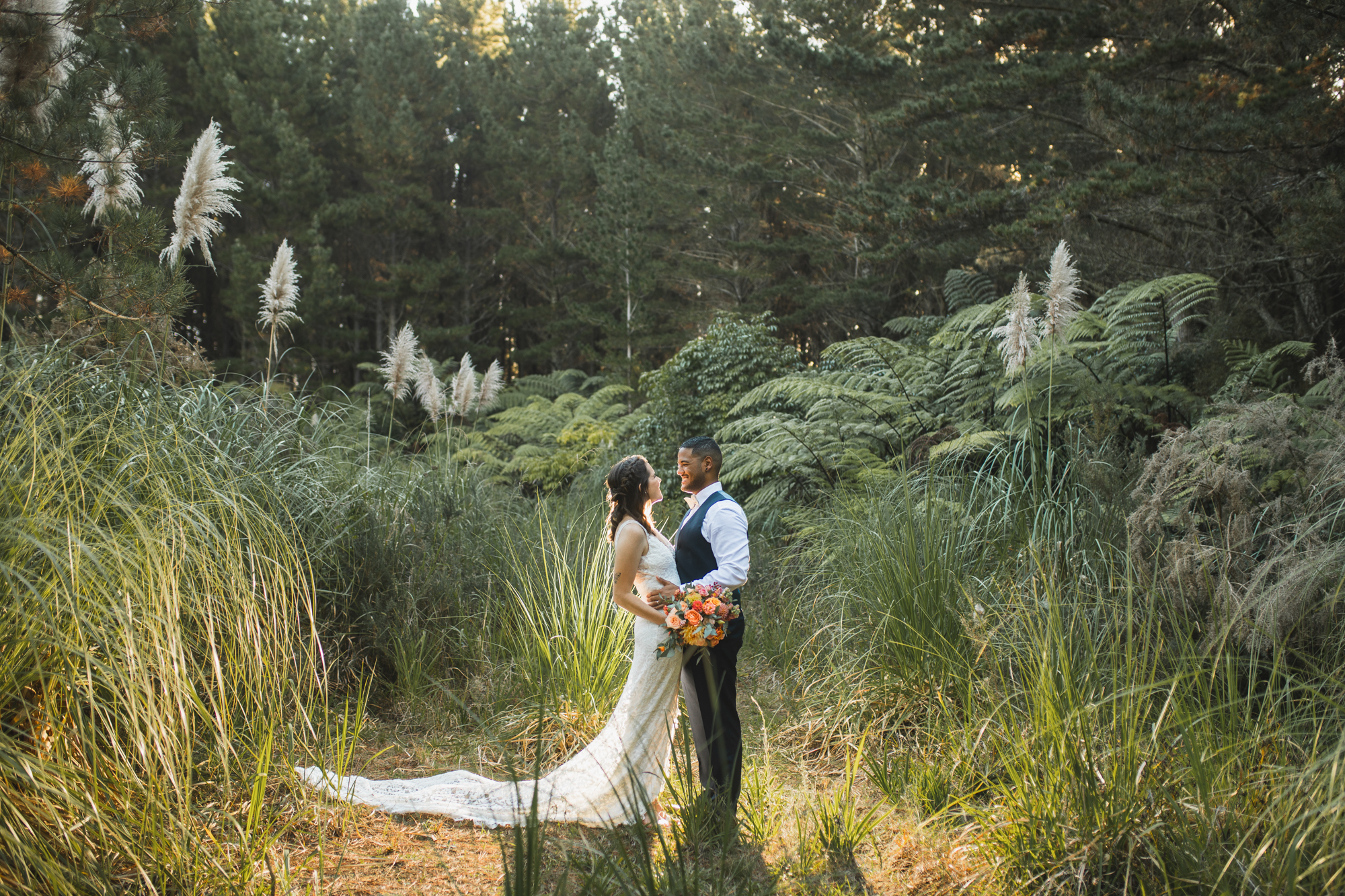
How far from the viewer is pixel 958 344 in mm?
9383

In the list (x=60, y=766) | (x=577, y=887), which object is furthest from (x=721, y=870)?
(x=60, y=766)

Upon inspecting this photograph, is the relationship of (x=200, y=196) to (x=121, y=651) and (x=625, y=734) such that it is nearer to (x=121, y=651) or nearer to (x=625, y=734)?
(x=121, y=651)

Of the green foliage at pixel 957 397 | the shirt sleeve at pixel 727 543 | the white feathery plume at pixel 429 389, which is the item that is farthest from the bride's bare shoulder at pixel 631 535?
the white feathery plume at pixel 429 389

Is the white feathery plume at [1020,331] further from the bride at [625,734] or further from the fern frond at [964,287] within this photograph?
the fern frond at [964,287]

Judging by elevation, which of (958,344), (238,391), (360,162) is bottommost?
(238,391)

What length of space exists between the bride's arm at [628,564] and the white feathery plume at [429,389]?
4.36 metres

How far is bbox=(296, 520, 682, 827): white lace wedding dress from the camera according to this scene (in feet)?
12.5

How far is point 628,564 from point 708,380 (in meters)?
8.07

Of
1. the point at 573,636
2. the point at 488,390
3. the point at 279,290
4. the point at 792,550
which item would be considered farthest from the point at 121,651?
the point at 488,390

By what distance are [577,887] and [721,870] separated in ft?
2.82

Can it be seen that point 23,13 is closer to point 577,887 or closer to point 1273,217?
point 577,887

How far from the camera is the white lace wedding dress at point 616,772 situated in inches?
150

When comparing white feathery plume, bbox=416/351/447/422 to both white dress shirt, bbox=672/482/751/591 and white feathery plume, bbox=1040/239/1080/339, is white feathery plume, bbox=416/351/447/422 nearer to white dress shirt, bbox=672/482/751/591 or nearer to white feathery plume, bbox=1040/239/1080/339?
white dress shirt, bbox=672/482/751/591

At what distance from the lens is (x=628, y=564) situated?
3.75 meters
